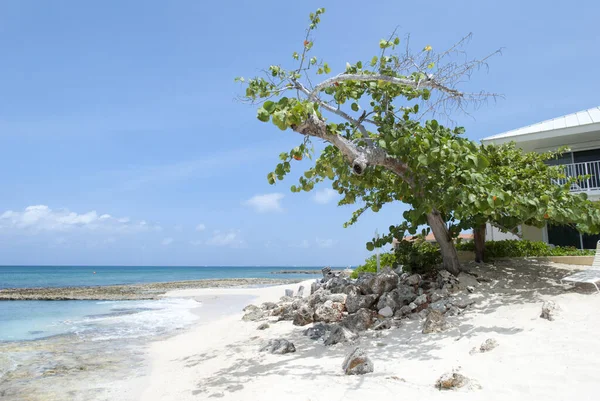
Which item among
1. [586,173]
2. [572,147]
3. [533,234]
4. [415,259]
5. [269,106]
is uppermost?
[572,147]

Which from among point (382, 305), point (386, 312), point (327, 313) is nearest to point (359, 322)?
point (386, 312)

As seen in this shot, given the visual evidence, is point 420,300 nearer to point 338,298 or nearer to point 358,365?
point 338,298

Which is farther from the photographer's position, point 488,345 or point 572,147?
point 572,147

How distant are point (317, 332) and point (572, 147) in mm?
13441

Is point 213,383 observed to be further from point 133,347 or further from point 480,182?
point 480,182

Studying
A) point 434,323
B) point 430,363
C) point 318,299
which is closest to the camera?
point 430,363

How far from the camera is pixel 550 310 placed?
7.02 m

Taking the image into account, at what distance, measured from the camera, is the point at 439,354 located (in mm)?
6129

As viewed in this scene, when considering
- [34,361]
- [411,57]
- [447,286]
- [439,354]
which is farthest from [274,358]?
[411,57]

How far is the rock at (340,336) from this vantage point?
7.46m

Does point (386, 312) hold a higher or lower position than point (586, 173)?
lower

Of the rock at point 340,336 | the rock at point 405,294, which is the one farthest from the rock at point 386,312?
the rock at point 340,336

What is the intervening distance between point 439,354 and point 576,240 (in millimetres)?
12117

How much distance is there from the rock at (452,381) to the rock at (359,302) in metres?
4.31
